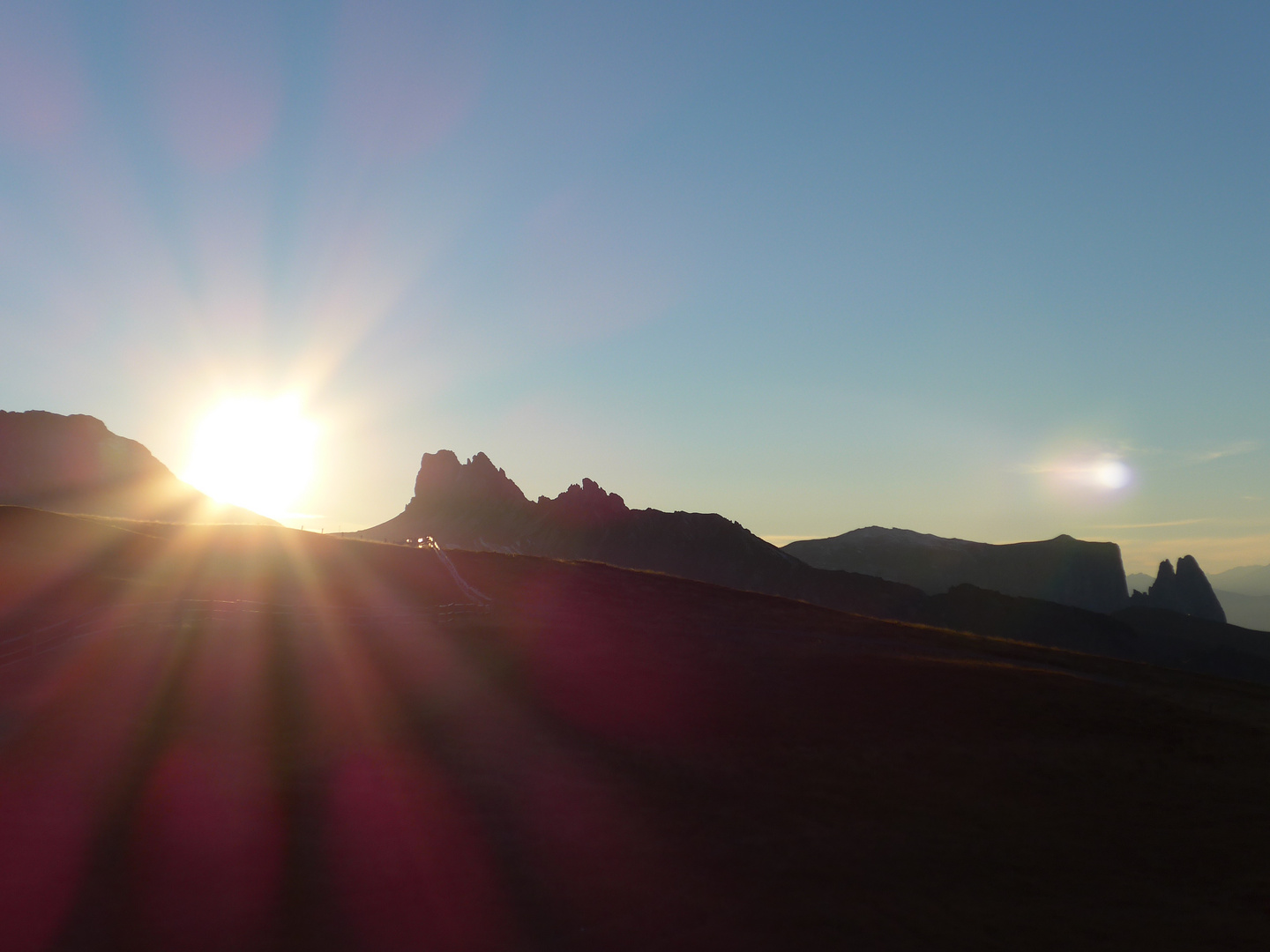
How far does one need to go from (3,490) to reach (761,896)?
149506 mm

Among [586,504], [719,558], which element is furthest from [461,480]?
[719,558]

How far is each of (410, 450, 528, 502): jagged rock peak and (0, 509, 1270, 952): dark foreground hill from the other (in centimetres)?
14396

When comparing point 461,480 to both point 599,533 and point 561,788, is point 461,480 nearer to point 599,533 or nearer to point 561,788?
point 599,533

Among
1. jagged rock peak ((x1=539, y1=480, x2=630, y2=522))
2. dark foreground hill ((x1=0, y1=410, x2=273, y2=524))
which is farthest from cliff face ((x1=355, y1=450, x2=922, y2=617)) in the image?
dark foreground hill ((x1=0, y1=410, x2=273, y2=524))

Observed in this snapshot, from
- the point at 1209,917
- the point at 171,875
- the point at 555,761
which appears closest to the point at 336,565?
the point at 555,761

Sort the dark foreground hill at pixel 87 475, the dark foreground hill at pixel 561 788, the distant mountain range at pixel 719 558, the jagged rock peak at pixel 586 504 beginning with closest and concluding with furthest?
the dark foreground hill at pixel 561 788, the distant mountain range at pixel 719 558, the dark foreground hill at pixel 87 475, the jagged rock peak at pixel 586 504

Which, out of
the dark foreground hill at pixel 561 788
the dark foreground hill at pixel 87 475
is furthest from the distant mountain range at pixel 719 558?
the dark foreground hill at pixel 561 788

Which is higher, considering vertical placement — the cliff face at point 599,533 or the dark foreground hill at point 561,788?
the cliff face at point 599,533

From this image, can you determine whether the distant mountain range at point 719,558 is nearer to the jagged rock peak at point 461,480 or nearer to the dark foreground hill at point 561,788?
the jagged rock peak at point 461,480

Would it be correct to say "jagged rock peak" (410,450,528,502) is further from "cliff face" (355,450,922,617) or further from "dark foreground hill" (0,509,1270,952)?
"dark foreground hill" (0,509,1270,952)

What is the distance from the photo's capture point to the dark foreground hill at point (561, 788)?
12336 mm

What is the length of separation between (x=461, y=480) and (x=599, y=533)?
1530 inches

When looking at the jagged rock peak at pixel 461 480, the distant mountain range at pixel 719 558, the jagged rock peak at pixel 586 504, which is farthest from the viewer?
the jagged rock peak at pixel 461 480

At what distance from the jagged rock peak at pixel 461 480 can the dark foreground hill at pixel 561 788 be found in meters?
144
